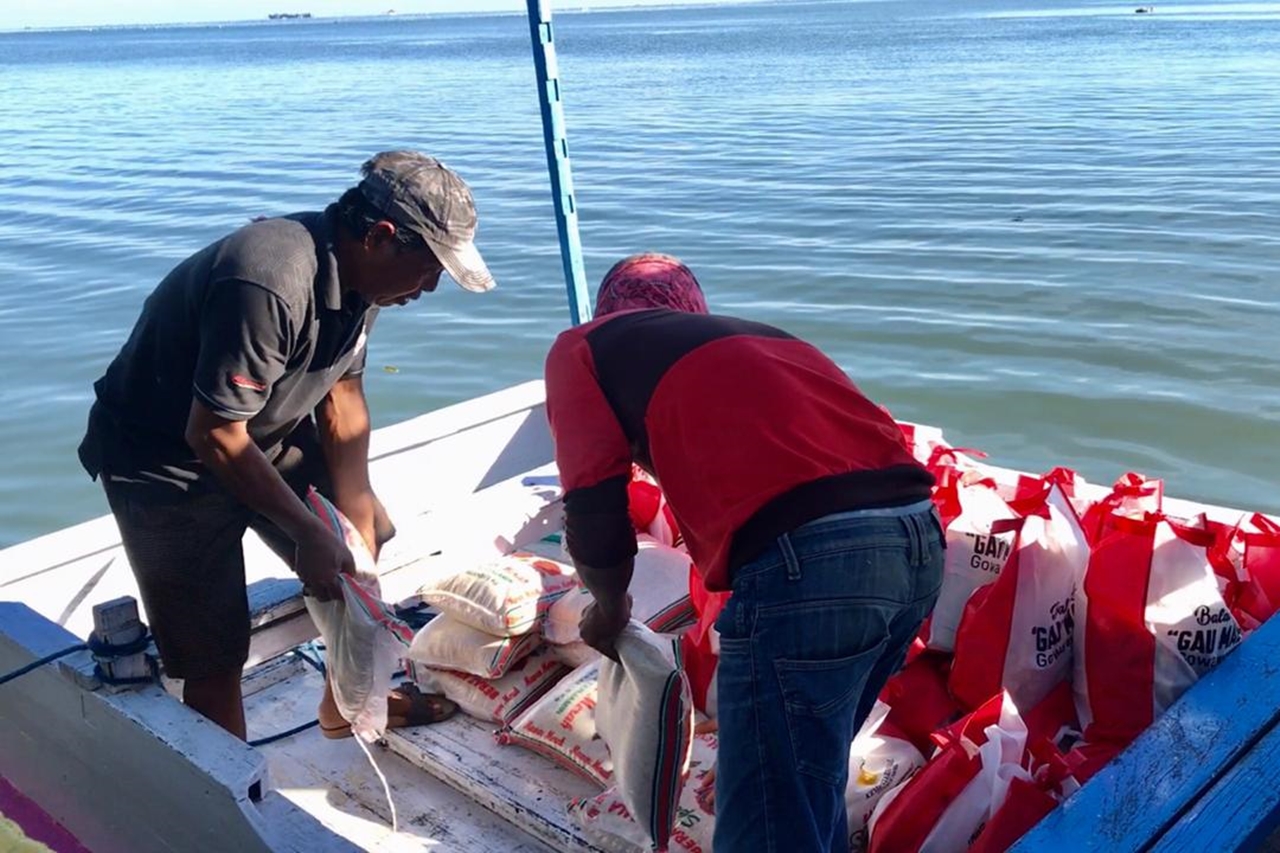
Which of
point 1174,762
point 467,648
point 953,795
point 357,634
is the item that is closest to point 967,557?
point 953,795

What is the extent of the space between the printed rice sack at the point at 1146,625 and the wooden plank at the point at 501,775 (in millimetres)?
1156

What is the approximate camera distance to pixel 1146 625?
2582mm

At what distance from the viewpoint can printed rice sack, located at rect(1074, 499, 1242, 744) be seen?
2543 mm

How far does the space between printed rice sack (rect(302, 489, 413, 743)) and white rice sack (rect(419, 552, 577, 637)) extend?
1.14 ft

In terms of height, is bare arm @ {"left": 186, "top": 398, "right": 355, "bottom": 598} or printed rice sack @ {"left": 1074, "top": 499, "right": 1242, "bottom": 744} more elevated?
bare arm @ {"left": 186, "top": 398, "right": 355, "bottom": 598}

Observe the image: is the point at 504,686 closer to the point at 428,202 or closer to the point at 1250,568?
the point at 428,202

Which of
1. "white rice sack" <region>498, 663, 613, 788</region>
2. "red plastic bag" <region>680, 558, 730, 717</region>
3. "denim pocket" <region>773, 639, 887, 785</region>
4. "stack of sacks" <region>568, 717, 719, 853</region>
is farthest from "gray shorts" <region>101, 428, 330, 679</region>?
"denim pocket" <region>773, 639, 887, 785</region>

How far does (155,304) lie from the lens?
2557 millimetres

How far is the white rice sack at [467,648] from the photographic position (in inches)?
126

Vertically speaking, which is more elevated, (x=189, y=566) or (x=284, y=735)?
(x=189, y=566)

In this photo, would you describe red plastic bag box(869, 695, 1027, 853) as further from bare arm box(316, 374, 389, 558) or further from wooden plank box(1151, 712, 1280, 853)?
bare arm box(316, 374, 389, 558)

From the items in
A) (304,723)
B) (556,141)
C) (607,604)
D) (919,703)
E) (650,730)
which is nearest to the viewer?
(607,604)

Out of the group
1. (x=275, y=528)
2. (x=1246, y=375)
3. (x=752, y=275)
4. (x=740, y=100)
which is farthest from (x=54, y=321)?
(x=740, y=100)

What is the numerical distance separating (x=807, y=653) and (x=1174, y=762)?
2.42 feet
